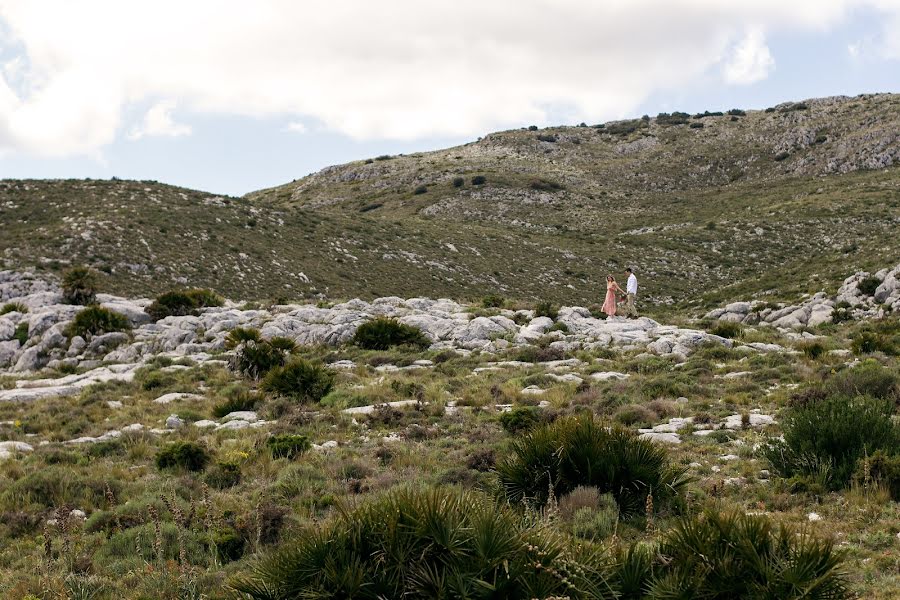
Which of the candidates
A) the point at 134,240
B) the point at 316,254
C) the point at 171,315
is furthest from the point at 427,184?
the point at 171,315

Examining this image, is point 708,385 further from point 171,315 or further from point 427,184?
point 427,184

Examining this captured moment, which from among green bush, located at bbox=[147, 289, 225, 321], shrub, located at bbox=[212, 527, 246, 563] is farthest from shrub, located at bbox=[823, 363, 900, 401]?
green bush, located at bbox=[147, 289, 225, 321]

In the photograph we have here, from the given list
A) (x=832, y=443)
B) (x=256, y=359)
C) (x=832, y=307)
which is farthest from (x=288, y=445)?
(x=832, y=307)

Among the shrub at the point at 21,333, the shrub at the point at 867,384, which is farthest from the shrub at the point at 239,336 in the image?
the shrub at the point at 867,384

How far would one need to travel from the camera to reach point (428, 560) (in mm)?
4641

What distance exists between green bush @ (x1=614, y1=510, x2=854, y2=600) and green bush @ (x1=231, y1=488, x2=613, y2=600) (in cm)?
35

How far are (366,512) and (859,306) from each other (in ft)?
89.1

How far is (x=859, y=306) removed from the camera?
25797 mm

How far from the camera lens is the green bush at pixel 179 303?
83.3ft

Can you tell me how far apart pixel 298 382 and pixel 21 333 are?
13.8m

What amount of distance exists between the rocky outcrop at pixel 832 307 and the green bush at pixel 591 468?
18.4m

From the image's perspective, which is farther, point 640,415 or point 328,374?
point 328,374

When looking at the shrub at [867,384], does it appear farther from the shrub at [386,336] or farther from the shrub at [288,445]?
the shrub at [386,336]

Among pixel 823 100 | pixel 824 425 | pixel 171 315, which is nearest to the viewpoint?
pixel 824 425
